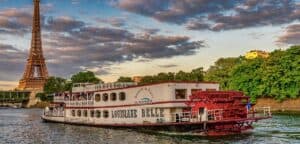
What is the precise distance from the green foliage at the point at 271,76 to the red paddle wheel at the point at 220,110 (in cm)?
4170

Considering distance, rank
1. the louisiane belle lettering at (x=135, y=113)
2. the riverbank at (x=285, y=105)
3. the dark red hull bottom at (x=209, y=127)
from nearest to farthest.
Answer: the dark red hull bottom at (x=209, y=127)
the louisiane belle lettering at (x=135, y=113)
the riverbank at (x=285, y=105)

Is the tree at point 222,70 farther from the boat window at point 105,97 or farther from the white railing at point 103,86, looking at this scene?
the boat window at point 105,97

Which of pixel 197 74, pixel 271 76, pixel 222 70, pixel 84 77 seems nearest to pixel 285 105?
pixel 271 76

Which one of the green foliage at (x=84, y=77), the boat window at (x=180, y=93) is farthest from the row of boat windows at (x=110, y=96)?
the green foliage at (x=84, y=77)

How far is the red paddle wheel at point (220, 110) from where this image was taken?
145 feet

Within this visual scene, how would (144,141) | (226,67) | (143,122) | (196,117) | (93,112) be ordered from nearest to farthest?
(144,141), (196,117), (143,122), (93,112), (226,67)

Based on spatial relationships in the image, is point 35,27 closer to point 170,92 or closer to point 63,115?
point 63,115

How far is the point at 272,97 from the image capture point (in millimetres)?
92500

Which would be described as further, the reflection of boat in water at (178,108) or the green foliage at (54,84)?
the green foliage at (54,84)

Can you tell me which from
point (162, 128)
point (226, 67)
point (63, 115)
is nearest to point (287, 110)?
point (226, 67)

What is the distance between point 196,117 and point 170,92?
3.44 metres

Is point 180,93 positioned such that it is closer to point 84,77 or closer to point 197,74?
point 197,74

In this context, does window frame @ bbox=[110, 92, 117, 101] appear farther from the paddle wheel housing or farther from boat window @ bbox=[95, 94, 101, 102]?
the paddle wheel housing

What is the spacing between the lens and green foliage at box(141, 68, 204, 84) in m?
124
